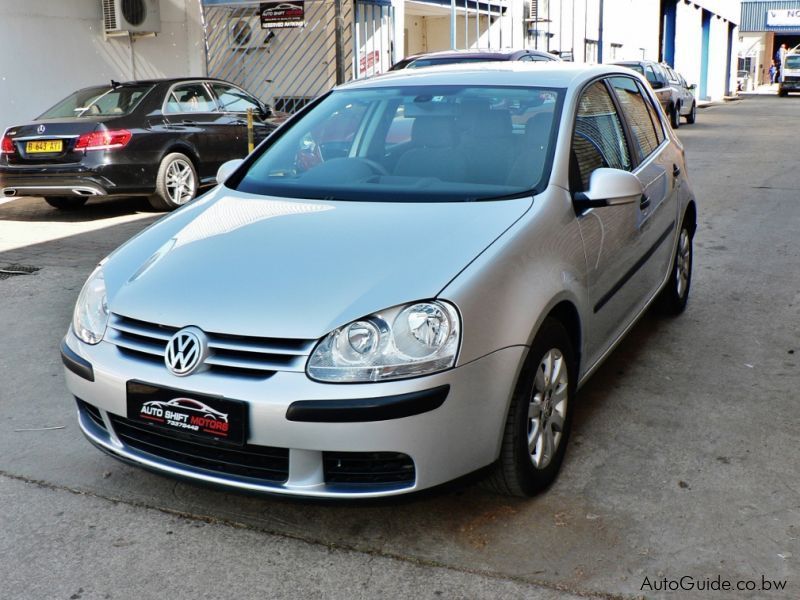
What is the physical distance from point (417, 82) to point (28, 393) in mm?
2372

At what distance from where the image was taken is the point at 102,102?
32.6 ft

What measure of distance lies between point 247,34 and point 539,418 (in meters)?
15.7

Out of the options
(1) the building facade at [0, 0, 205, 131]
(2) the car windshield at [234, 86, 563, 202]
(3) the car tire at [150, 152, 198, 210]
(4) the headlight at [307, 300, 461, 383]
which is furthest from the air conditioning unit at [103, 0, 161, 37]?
(4) the headlight at [307, 300, 461, 383]

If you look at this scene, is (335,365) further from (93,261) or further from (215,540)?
(93,261)

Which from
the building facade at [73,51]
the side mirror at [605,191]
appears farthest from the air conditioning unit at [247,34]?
the side mirror at [605,191]

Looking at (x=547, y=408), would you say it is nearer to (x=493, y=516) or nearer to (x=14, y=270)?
(x=493, y=516)

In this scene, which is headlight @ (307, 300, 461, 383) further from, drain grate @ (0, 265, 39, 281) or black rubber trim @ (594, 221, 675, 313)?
drain grate @ (0, 265, 39, 281)

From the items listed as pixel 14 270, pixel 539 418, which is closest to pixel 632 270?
pixel 539 418

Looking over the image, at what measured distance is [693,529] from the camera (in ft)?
10.0

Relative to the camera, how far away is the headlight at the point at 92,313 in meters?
3.09

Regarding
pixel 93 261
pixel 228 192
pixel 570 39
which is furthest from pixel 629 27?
pixel 228 192

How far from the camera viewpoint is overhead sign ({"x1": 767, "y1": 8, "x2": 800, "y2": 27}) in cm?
6262

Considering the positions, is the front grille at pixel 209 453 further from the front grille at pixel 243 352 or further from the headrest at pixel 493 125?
the headrest at pixel 493 125

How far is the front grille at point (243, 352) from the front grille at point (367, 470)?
0.31 m
